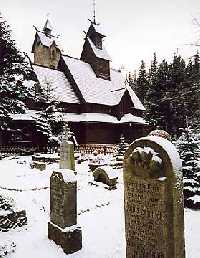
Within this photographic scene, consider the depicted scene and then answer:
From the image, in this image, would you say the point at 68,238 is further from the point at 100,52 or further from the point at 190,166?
the point at 100,52

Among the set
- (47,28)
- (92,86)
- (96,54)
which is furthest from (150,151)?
(47,28)

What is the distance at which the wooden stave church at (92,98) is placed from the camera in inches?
1278

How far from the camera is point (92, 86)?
36.3 metres

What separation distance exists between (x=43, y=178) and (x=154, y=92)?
21502mm

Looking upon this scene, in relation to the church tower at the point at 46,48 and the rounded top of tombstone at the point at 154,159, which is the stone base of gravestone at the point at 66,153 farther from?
the church tower at the point at 46,48

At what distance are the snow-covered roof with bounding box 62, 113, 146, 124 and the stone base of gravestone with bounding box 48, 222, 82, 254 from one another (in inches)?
906

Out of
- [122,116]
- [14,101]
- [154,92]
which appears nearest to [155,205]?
[14,101]

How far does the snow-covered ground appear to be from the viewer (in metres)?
6.25

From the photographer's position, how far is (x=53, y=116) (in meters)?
25.9

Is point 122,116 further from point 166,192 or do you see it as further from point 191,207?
point 166,192

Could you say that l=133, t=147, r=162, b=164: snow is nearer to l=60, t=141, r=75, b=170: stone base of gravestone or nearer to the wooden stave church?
l=60, t=141, r=75, b=170: stone base of gravestone

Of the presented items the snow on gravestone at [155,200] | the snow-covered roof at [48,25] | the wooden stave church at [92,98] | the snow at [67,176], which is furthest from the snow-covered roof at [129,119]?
the snow on gravestone at [155,200]

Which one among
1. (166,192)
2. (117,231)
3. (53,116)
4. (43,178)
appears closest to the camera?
(166,192)

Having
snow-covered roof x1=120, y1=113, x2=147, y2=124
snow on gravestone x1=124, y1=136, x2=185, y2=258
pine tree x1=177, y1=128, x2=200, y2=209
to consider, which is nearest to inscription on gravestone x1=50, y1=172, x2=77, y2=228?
snow on gravestone x1=124, y1=136, x2=185, y2=258
